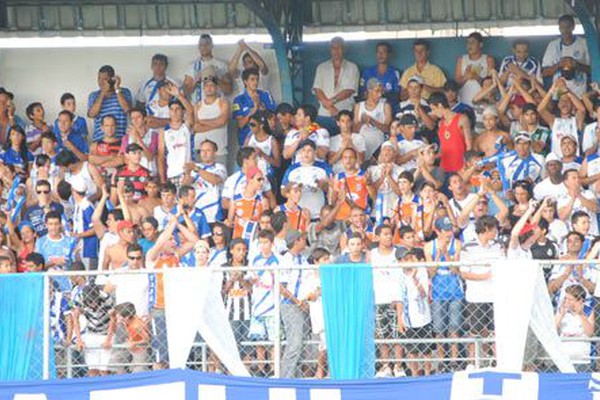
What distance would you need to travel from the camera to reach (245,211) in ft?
84.6

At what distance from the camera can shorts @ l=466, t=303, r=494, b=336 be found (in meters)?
21.9

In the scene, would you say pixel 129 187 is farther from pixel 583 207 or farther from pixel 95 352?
pixel 583 207

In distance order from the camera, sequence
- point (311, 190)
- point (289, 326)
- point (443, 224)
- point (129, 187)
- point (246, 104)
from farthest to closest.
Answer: point (246, 104), point (129, 187), point (311, 190), point (443, 224), point (289, 326)

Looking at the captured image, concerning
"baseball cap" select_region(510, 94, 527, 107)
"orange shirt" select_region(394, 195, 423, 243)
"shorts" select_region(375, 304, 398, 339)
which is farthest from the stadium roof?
"shorts" select_region(375, 304, 398, 339)

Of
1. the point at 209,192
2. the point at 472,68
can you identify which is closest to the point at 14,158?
the point at 209,192

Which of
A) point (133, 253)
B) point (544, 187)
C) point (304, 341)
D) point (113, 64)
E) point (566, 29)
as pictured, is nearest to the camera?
point (304, 341)

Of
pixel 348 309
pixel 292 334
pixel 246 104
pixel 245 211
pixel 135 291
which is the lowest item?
pixel 292 334

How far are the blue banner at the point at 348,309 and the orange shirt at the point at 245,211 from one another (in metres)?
4.31

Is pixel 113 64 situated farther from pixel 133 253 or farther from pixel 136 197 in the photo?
pixel 133 253

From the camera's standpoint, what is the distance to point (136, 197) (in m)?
26.6

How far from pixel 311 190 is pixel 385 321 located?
465 centimetres

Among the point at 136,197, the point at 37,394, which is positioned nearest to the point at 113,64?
the point at 136,197

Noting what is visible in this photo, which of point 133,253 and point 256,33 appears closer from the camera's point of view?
point 133,253

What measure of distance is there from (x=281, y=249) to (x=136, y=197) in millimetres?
3139
